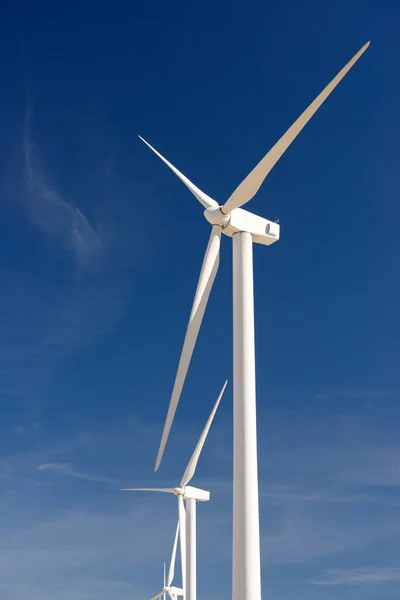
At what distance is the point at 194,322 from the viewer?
91.9 ft

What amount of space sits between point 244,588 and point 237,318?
8102 mm

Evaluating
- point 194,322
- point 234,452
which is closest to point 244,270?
point 194,322

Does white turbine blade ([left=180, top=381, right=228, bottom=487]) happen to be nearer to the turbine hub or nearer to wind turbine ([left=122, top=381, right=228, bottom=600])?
wind turbine ([left=122, top=381, right=228, bottom=600])

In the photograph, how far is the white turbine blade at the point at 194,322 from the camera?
Answer: 89.8ft

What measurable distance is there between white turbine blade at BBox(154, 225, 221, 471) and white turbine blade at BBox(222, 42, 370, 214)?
1.29 metres

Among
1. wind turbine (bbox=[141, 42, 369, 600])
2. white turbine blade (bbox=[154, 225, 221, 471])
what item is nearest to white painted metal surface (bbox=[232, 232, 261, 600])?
wind turbine (bbox=[141, 42, 369, 600])

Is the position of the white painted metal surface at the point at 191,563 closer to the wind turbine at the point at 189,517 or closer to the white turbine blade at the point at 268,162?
the wind turbine at the point at 189,517

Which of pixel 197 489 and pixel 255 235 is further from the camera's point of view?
pixel 197 489

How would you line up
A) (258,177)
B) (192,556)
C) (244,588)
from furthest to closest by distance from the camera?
1. (192,556)
2. (258,177)
3. (244,588)

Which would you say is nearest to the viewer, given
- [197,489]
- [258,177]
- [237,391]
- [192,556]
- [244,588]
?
[244,588]

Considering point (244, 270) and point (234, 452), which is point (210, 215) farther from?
point (234, 452)

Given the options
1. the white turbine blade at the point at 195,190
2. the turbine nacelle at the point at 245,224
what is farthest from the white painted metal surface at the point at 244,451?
the white turbine blade at the point at 195,190

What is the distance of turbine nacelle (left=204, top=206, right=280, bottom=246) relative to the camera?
27172 mm

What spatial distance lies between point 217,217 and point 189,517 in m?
33.6
